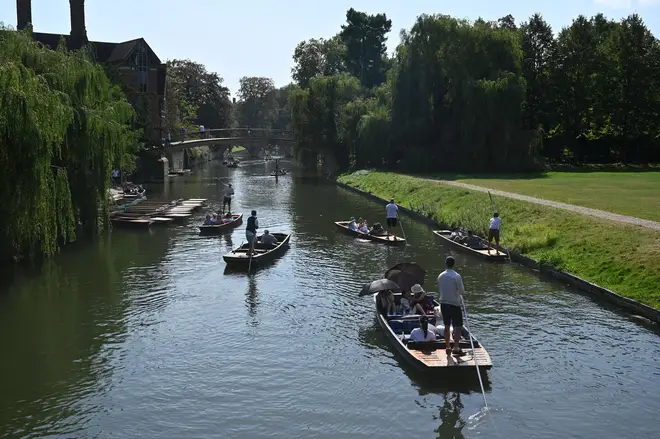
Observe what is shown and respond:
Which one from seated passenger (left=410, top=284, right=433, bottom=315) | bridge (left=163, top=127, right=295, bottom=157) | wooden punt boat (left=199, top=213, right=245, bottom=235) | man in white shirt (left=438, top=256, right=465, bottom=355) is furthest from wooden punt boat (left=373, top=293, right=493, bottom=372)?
bridge (left=163, top=127, right=295, bottom=157)

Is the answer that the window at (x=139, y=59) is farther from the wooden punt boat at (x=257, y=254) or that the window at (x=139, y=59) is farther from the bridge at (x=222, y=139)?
the wooden punt boat at (x=257, y=254)

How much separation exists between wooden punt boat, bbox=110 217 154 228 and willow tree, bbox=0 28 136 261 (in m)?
5.63

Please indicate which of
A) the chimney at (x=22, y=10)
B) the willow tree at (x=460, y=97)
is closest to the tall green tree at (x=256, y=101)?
the chimney at (x=22, y=10)

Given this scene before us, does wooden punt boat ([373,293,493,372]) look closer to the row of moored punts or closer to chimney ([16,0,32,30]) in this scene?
the row of moored punts

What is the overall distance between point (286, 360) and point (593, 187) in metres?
34.5

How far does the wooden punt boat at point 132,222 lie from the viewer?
3722cm

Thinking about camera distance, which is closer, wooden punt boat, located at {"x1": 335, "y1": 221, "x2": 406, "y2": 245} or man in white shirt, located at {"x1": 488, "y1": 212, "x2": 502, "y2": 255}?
man in white shirt, located at {"x1": 488, "y1": 212, "x2": 502, "y2": 255}

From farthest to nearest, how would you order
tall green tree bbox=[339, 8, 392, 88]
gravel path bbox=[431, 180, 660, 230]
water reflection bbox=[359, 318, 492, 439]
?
tall green tree bbox=[339, 8, 392, 88], gravel path bbox=[431, 180, 660, 230], water reflection bbox=[359, 318, 492, 439]

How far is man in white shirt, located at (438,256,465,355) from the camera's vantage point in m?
14.8

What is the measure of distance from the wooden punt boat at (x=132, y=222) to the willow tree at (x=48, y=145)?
563 centimetres

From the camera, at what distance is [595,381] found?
1473 cm

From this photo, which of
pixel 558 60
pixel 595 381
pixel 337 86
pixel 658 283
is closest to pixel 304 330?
pixel 595 381

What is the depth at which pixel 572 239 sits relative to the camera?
1042 inches

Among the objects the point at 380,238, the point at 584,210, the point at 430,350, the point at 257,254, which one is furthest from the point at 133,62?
the point at 430,350
